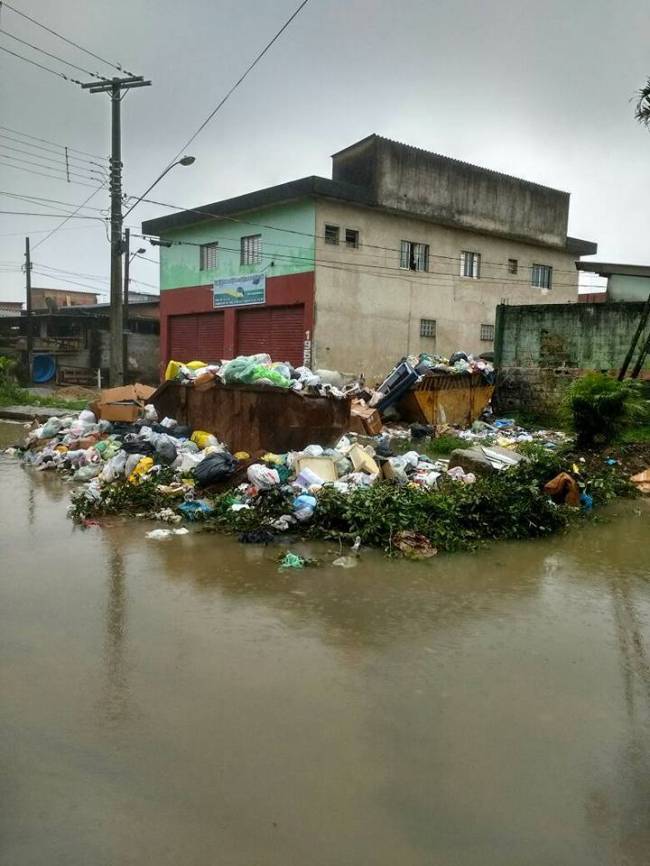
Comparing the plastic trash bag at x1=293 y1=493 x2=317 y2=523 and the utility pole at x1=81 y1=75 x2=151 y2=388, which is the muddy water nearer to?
the plastic trash bag at x1=293 y1=493 x2=317 y2=523

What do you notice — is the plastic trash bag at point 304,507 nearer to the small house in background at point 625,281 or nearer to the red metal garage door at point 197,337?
the red metal garage door at point 197,337

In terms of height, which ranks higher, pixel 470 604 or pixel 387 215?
pixel 387 215

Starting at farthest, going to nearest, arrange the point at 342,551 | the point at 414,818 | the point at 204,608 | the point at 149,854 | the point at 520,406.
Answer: the point at 520,406 < the point at 342,551 < the point at 204,608 < the point at 414,818 < the point at 149,854

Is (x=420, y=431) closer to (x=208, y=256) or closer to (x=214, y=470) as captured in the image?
(x=214, y=470)

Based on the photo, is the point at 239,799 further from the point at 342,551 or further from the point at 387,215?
the point at 387,215

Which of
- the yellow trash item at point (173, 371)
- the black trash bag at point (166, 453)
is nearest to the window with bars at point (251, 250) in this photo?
the yellow trash item at point (173, 371)

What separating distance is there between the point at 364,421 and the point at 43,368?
791 inches

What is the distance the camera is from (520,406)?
14.8 m

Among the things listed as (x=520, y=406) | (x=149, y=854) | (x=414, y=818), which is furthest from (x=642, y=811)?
Answer: (x=520, y=406)

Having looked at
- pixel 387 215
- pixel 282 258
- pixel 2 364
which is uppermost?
pixel 387 215

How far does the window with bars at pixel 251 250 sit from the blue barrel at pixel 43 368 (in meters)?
10.4

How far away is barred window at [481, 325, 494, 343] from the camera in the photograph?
75.4 ft

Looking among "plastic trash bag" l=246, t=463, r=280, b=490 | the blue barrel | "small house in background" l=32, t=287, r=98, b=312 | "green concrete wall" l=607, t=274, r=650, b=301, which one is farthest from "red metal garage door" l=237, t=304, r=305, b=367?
"small house in background" l=32, t=287, r=98, b=312

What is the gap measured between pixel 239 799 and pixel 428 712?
1.00m
